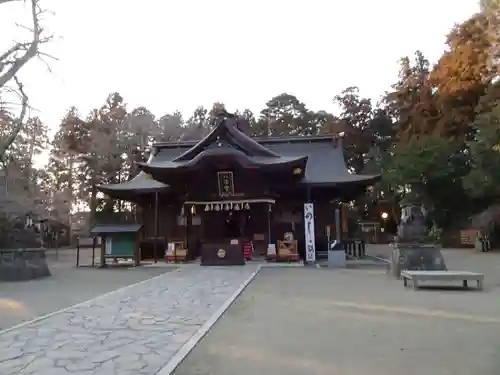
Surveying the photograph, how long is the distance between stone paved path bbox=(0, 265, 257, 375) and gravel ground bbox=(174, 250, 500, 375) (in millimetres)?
411

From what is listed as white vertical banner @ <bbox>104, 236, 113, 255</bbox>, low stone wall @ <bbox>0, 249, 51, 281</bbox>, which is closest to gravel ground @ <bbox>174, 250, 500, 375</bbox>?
low stone wall @ <bbox>0, 249, 51, 281</bbox>

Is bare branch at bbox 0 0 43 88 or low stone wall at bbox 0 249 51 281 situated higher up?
bare branch at bbox 0 0 43 88

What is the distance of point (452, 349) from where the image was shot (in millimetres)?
4746

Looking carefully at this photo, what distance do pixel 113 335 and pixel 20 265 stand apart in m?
8.78

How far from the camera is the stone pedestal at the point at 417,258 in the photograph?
38.5 feet

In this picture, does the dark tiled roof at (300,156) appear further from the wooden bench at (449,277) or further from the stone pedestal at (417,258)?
the wooden bench at (449,277)

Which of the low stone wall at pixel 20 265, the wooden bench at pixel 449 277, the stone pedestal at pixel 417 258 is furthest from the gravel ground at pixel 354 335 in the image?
the low stone wall at pixel 20 265

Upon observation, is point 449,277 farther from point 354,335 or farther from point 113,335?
point 113,335

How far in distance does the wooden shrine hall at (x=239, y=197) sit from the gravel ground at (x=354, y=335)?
29.9 feet

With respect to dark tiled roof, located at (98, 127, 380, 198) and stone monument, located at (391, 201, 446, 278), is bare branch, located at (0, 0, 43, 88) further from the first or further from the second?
stone monument, located at (391, 201, 446, 278)

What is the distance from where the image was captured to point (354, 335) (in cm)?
551

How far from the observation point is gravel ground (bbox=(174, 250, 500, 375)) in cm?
422

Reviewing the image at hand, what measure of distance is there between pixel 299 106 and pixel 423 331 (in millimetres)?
41890

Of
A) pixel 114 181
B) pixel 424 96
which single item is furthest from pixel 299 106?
pixel 114 181
